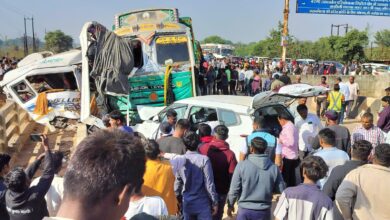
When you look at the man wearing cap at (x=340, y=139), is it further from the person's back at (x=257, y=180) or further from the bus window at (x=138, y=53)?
the bus window at (x=138, y=53)

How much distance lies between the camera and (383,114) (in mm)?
7102

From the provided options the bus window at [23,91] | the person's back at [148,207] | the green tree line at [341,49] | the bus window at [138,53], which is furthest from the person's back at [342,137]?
the green tree line at [341,49]

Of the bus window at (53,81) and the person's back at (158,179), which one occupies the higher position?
the bus window at (53,81)

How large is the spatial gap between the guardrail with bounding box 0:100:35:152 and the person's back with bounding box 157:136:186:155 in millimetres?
5871

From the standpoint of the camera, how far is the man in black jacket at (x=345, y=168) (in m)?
3.85

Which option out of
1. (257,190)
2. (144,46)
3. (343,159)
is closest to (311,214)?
(257,190)

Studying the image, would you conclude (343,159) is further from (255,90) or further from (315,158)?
(255,90)

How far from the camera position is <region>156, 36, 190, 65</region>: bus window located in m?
11.4

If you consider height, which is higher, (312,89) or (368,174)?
(312,89)

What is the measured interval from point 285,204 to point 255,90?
13300 millimetres

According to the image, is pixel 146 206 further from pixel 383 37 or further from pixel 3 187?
pixel 383 37

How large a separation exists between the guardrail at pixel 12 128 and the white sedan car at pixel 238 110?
11.7 ft

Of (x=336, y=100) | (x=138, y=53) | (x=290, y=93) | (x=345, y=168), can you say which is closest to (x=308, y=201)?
(x=345, y=168)

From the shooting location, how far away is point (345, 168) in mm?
3854
